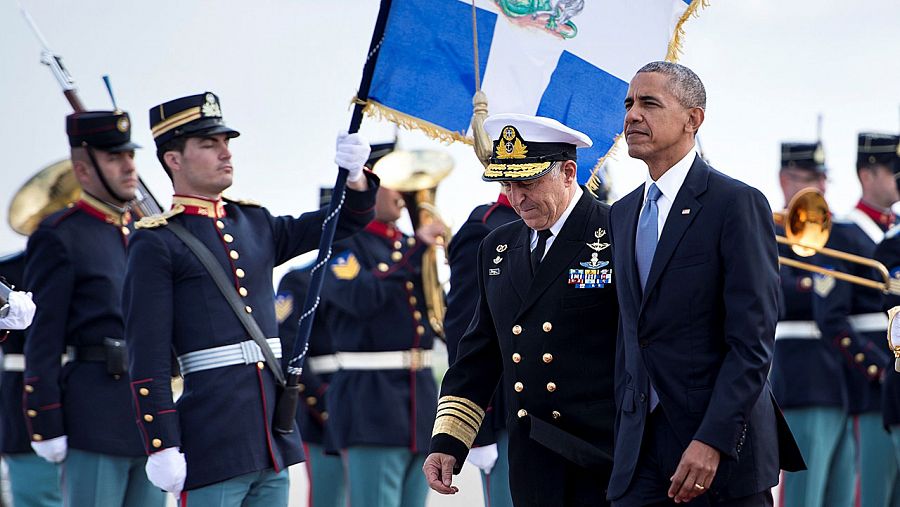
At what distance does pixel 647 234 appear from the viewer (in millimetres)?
3738

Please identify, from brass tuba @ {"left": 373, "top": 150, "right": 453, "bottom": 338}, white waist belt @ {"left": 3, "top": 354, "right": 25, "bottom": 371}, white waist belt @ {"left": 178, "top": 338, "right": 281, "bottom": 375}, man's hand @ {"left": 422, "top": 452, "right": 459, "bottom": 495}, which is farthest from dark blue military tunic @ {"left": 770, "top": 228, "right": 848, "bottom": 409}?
man's hand @ {"left": 422, "top": 452, "right": 459, "bottom": 495}

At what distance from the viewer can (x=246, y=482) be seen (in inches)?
194

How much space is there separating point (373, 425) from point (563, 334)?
311 centimetres

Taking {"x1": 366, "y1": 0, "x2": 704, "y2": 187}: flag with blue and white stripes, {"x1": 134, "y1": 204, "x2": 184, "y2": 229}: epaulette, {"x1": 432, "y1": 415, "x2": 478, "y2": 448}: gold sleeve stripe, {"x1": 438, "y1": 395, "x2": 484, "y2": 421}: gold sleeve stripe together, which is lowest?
{"x1": 432, "y1": 415, "x2": 478, "y2": 448}: gold sleeve stripe

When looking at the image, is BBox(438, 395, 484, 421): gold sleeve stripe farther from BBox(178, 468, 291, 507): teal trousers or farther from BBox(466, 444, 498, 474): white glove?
BBox(466, 444, 498, 474): white glove

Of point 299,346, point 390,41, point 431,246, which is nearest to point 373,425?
point 431,246

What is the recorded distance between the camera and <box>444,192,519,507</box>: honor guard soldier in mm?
5598

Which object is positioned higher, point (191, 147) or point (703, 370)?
point (191, 147)

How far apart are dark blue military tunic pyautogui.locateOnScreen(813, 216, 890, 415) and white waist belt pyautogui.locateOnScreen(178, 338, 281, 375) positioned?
12.2 ft

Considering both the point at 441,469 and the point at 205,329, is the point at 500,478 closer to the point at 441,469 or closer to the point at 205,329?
the point at 205,329

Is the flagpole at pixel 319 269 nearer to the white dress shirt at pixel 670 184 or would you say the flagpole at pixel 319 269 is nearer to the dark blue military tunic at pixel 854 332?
the white dress shirt at pixel 670 184

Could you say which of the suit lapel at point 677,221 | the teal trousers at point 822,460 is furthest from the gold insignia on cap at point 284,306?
the suit lapel at point 677,221

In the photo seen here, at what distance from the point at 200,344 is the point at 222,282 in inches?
8.9

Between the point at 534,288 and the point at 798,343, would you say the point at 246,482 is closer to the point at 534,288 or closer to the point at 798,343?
the point at 534,288
